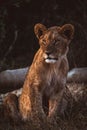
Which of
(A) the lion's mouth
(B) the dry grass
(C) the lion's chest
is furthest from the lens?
(C) the lion's chest

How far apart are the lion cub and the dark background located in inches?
106

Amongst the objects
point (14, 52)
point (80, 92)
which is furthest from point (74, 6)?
point (80, 92)

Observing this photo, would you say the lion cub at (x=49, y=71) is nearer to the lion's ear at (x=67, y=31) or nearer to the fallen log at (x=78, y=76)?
the lion's ear at (x=67, y=31)

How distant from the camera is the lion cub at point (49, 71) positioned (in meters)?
6.99

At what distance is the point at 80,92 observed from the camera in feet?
27.3

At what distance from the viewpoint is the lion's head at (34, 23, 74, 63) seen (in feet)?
22.7

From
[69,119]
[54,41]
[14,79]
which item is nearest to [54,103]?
[69,119]

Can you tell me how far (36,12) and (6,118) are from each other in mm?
3138

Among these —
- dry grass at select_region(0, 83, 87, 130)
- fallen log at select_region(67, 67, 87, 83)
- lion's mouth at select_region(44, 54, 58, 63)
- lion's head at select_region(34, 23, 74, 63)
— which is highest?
lion's head at select_region(34, 23, 74, 63)

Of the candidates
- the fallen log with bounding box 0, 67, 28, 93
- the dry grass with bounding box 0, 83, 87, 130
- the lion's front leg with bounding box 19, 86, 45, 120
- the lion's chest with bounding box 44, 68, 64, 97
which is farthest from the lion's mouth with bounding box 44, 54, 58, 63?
the fallen log with bounding box 0, 67, 28, 93

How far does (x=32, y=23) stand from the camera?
34.2ft

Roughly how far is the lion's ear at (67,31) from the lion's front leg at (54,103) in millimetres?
654

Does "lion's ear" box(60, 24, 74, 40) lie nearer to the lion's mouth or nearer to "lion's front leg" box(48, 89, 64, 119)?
the lion's mouth

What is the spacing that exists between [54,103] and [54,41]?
2.64 feet
